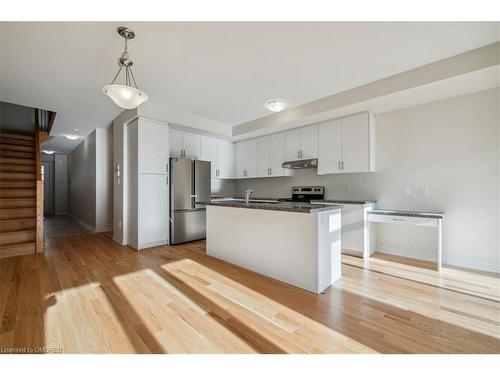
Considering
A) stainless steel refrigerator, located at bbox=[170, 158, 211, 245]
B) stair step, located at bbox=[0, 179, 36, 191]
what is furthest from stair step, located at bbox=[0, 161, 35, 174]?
stainless steel refrigerator, located at bbox=[170, 158, 211, 245]

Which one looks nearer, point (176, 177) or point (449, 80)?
point (449, 80)

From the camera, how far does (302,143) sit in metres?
4.35

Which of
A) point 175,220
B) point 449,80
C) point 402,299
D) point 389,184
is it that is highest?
point 449,80

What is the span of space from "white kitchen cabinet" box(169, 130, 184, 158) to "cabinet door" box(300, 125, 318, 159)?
8.24 ft

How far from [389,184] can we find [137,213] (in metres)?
4.23

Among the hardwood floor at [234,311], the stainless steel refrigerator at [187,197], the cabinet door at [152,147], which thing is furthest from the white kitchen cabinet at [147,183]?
the hardwood floor at [234,311]

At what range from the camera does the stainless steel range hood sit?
4.19m

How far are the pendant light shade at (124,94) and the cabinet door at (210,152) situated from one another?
294 cm
